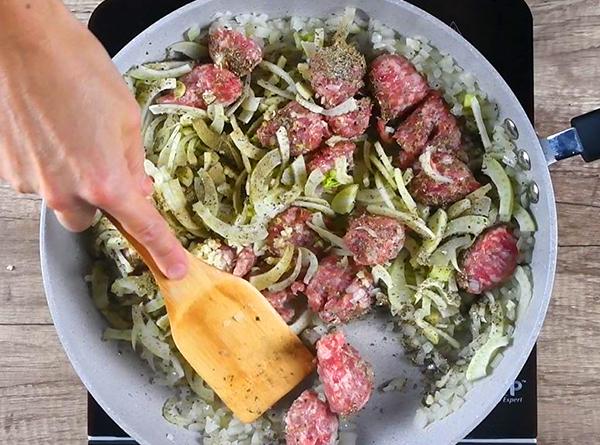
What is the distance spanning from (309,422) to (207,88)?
0.65 metres

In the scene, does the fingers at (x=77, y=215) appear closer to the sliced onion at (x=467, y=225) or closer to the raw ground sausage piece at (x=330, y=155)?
the raw ground sausage piece at (x=330, y=155)

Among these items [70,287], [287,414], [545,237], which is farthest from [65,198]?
[545,237]

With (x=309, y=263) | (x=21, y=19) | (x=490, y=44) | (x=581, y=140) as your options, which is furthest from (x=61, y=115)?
(x=490, y=44)

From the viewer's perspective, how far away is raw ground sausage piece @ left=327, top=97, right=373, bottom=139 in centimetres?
147

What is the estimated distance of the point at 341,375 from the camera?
4.68 feet

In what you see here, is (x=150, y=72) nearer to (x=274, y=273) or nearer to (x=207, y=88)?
(x=207, y=88)

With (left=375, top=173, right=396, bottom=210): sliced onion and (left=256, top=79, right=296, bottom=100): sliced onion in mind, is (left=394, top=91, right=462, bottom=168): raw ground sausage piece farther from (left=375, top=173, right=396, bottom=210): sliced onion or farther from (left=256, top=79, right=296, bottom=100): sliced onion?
(left=256, top=79, right=296, bottom=100): sliced onion

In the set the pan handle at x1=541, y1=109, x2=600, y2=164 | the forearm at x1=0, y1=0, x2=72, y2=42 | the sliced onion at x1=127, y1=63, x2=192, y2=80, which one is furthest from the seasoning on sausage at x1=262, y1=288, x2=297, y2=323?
the forearm at x1=0, y1=0, x2=72, y2=42

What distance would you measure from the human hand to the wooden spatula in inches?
19.2

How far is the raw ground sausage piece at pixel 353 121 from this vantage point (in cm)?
147

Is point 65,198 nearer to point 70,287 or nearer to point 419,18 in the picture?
point 70,287

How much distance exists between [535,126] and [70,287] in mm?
942

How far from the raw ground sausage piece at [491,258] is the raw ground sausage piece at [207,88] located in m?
0.53

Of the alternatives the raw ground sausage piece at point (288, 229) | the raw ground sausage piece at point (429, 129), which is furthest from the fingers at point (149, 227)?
the raw ground sausage piece at point (429, 129)
